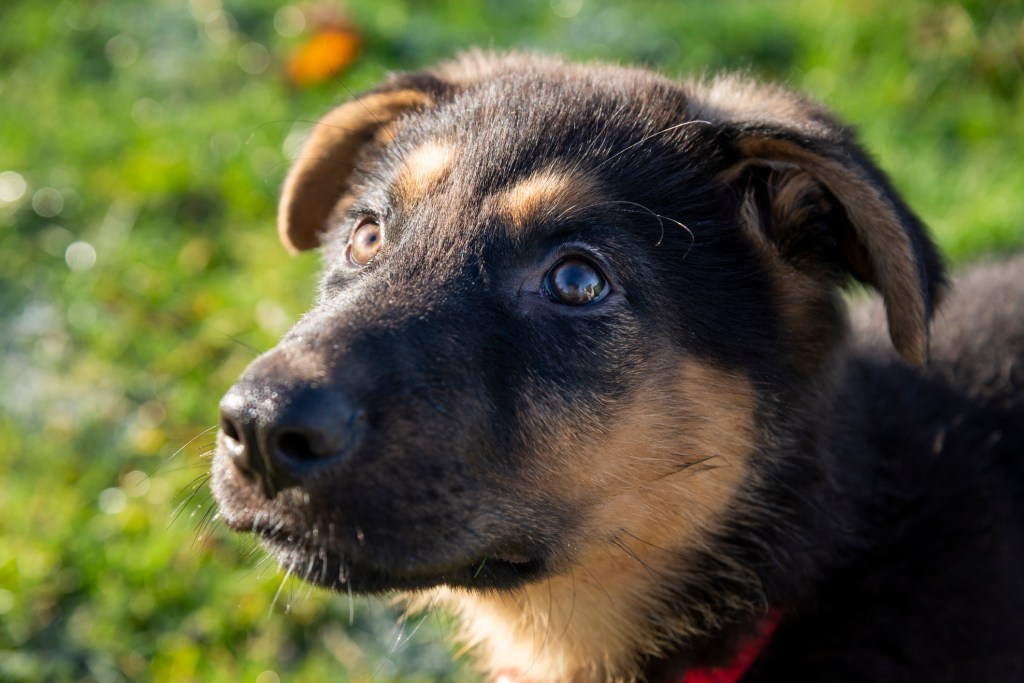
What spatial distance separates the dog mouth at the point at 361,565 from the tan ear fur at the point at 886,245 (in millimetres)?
1174

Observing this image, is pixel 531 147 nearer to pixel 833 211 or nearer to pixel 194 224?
pixel 833 211

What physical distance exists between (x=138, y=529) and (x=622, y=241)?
2.68 meters

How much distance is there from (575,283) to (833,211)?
2.63 feet

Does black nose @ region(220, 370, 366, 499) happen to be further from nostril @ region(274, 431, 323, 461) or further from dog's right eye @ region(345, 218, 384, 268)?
dog's right eye @ region(345, 218, 384, 268)

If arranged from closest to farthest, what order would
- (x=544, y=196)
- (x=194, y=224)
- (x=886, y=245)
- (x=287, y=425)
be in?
(x=287, y=425) → (x=886, y=245) → (x=544, y=196) → (x=194, y=224)

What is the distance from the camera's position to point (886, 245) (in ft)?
9.23

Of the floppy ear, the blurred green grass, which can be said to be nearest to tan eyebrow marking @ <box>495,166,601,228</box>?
the floppy ear

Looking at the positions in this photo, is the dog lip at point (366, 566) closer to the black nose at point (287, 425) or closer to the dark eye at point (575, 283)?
the black nose at point (287, 425)

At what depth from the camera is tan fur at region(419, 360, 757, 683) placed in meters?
2.94

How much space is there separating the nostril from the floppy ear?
4.98ft

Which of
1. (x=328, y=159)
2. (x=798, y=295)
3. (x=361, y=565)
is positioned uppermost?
(x=798, y=295)

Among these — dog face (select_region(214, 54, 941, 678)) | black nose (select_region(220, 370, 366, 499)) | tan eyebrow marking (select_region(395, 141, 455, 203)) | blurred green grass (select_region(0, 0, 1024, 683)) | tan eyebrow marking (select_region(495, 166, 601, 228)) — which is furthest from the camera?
blurred green grass (select_region(0, 0, 1024, 683))

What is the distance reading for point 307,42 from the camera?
24.3ft

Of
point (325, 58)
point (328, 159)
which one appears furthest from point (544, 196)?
point (325, 58)
